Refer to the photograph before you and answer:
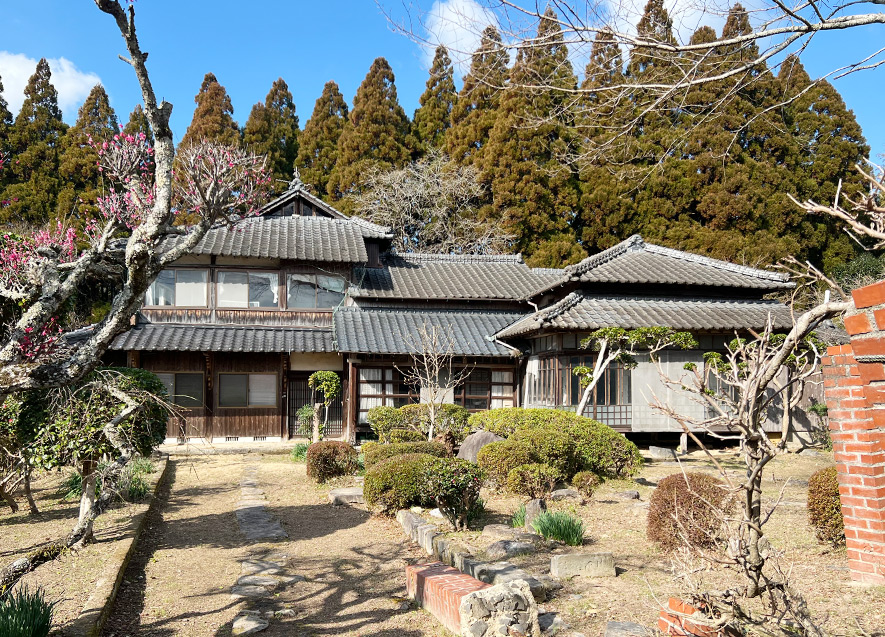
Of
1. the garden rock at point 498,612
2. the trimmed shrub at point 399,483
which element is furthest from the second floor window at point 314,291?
the garden rock at point 498,612

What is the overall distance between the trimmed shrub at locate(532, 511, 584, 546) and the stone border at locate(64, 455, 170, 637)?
4.34 m

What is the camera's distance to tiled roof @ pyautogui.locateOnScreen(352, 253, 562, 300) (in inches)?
846

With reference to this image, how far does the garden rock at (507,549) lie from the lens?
264 inches

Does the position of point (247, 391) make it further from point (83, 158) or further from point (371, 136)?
point (371, 136)

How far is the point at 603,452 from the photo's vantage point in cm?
1091

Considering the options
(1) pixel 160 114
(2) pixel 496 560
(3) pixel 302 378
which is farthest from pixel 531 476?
(3) pixel 302 378

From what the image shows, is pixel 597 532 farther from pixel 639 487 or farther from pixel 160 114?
pixel 160 114

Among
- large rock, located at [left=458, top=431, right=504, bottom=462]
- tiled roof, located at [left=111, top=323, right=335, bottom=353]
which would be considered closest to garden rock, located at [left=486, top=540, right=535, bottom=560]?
large rock, located at [left=458, top=431, right=504, bottom=462]

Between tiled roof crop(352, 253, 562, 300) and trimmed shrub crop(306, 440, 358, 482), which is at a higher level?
tiled roof crop(352, 253, 562, 300)

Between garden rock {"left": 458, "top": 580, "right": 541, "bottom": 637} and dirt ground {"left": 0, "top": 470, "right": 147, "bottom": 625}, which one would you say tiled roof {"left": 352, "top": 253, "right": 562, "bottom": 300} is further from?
garden rock {"left": 458, "top": 580, "right": 541, "bottom": 637}

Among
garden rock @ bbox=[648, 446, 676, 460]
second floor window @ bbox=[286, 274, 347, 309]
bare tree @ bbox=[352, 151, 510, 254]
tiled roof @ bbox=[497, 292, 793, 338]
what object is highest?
bare tree @ bbox=[352, 151, 510, 254]

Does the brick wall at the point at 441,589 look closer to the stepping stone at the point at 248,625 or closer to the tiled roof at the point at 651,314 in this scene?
the stepping stone at the point at 248,625

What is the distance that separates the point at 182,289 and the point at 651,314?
14333 millimetres

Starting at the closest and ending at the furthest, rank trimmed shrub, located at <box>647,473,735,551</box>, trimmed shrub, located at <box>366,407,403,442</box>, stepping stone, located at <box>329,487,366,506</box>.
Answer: trimmed shrub, located at <box>647,473,735,551</box>, stepping stone, located at <box>329,487,366,506</box>, trimmed shrub, located at <box>366,407,403,442</box>
